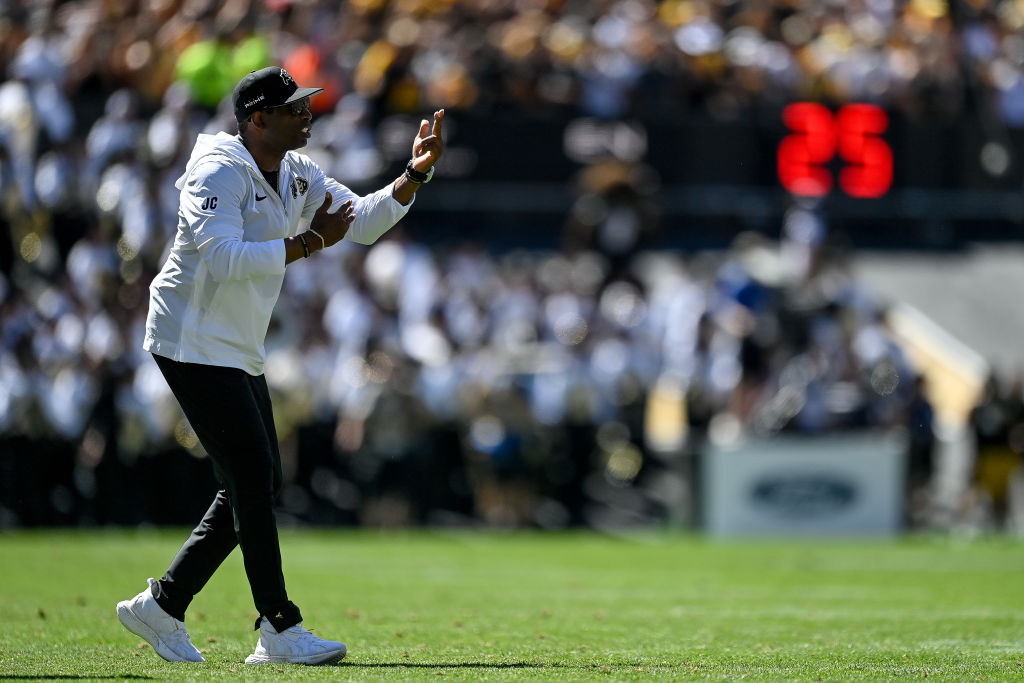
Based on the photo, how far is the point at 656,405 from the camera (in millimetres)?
19812

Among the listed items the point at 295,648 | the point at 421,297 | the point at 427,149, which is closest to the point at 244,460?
the point at 295,648

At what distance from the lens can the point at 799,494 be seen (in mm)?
16938

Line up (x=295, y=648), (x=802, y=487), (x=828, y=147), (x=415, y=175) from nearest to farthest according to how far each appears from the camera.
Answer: (x=295, y=648) < (x=415, y=175) < (x=802, y=487) < (x=828, y=147)

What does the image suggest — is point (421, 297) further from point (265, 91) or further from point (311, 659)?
point (311, 659)

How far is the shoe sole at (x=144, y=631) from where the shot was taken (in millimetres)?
6578

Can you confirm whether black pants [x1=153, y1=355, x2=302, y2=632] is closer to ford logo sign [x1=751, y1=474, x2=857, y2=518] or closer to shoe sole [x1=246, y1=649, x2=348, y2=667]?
shoe sole [x1=246, y1=649, x2=348, y2=667]

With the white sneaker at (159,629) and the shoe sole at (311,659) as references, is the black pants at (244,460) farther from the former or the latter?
the white sneaker at (159,629)

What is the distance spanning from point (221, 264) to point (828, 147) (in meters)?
17.0

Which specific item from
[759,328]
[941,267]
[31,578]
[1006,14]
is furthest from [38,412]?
[1006,14]

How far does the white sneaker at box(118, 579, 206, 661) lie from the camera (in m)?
6.59

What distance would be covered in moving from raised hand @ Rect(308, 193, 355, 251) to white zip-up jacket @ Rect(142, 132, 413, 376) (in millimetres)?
106

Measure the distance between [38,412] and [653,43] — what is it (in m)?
9.84

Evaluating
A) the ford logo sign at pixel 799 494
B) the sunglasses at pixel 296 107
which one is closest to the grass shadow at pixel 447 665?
the sunglasses at pixel 296 107

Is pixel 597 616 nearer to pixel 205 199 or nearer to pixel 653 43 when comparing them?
pixel 205 199
